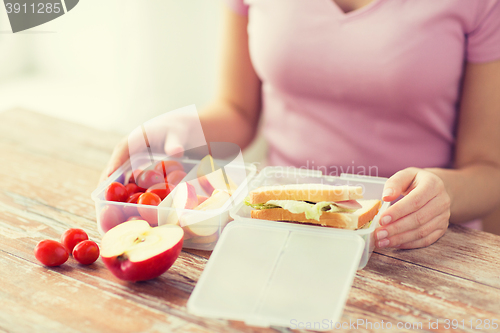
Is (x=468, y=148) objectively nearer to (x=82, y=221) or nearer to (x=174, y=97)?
(x=82, y=221)

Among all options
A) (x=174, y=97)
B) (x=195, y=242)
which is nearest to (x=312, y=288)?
(x=195, y=242)

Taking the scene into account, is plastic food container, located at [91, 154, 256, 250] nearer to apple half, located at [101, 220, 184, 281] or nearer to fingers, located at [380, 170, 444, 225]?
apple half, located at [101, 220, 184, 281]

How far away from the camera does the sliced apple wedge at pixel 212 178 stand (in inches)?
32.0

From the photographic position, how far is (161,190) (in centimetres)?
82

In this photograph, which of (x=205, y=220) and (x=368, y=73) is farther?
(x=368, y=73)

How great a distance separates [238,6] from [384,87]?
445 mm

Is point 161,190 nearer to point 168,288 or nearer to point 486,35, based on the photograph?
point 168,288

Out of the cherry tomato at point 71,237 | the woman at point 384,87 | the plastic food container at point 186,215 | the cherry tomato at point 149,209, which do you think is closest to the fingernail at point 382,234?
the woman at point 384,87

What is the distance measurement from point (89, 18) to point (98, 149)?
239 centimetres

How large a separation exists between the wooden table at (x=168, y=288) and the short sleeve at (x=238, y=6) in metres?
0.62

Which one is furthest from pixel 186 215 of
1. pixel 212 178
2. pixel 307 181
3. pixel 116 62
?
pixel 116 62

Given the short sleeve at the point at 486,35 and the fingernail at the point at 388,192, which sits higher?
the short sleeve at the point at 486,35

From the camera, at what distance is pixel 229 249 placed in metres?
0.66

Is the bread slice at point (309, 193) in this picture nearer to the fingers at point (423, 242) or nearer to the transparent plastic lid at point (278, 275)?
the transparent plastic lid at point (278, 275)
